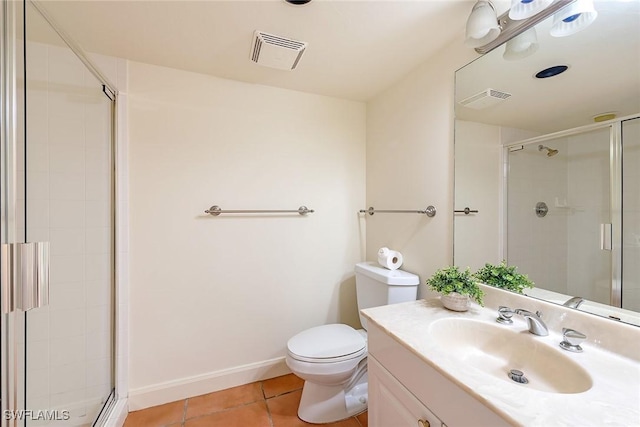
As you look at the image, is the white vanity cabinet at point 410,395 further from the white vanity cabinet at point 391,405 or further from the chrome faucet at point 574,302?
the chrome faucet at point 574,302

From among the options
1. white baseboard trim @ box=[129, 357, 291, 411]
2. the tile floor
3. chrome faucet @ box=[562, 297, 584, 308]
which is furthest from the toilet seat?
chrome faucet @ box=[562, 297, 584, 308]

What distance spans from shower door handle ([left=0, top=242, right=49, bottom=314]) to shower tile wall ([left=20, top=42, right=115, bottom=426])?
0.28 m

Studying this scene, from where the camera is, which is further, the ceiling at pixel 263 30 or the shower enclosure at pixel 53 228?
the ceiling at pixel 263 30

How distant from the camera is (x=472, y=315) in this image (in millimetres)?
1035

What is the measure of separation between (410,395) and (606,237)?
0.80 m

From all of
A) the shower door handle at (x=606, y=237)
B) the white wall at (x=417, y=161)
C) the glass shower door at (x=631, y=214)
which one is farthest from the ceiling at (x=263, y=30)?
the shower door handle at (x=606, y=237)

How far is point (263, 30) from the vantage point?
1.22 m

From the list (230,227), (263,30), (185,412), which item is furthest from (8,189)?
(185,412)

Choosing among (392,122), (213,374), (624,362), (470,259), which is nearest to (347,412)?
(213,374)

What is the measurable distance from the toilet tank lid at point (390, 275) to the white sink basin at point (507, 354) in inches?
17.6

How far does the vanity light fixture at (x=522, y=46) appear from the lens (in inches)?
38.7

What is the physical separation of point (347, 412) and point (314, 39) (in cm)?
202

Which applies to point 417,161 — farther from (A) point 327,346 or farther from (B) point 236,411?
(B) point 236,411

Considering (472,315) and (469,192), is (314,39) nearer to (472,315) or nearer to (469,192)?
(469,192)
